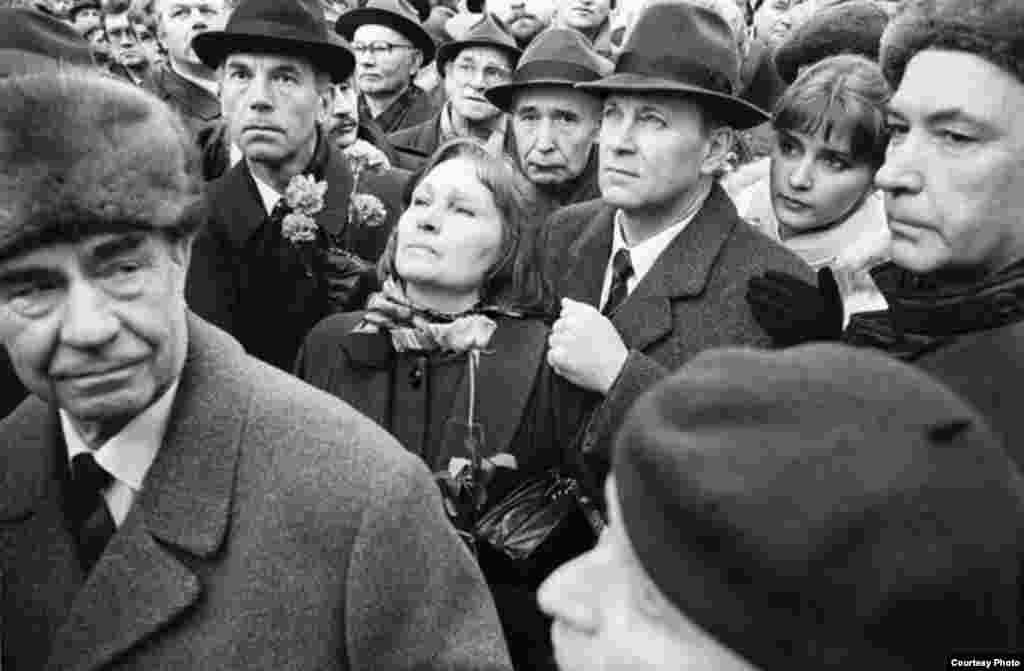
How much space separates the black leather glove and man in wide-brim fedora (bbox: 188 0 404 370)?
4.59 feet

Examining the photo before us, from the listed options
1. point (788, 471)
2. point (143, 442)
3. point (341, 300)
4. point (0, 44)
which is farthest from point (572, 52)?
point (788, 471)

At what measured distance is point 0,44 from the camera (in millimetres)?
3342

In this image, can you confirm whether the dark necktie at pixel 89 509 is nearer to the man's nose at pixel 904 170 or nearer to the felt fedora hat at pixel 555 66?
the man's nose at pixel 904 170

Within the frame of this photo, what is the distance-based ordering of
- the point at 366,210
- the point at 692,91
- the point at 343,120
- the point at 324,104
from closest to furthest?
the point at 692,91 → the point at 366,210 → the point at 324,104 → the point at 343,120

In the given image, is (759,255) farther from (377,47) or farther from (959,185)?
(377,47)

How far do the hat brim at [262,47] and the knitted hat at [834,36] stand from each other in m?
1.80

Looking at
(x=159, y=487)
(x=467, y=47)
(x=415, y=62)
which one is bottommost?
(x=415, y=62)

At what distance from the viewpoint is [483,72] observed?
732cm

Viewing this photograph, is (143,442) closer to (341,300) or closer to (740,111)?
(341,300)

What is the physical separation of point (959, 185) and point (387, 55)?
247 inches

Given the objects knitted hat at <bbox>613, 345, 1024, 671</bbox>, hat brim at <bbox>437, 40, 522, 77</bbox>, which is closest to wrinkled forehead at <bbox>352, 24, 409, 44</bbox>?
hat brim at <bbox>437, 40, 522, 77</bbox>

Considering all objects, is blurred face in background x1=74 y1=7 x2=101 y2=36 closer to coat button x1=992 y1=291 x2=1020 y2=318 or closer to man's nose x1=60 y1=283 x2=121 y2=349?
man's nose x1=60 y1=283 x2=121 y2=349

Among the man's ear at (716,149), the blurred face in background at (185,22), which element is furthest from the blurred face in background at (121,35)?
the man's ear at (716,149)

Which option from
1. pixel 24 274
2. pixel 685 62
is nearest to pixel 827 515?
pixel 24 274
